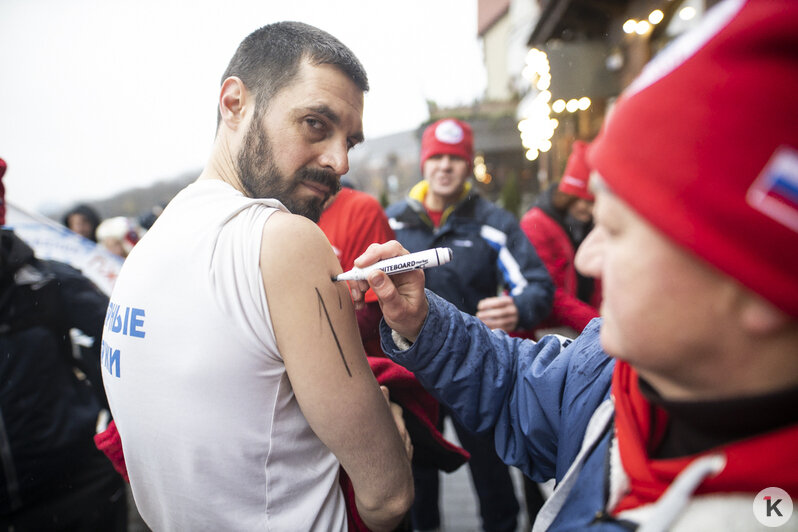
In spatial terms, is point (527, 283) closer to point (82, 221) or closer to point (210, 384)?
point (210, 384)

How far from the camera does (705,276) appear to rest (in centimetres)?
58

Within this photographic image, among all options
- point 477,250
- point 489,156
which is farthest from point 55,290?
point 489,156

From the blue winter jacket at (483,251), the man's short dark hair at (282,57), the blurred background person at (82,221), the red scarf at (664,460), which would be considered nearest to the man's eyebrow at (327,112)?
the man's short dark hair at (282,57)

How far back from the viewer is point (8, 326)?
1623 millimetres

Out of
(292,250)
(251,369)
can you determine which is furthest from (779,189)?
(251,369)

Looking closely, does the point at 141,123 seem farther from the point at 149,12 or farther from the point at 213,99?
the point at 149,12

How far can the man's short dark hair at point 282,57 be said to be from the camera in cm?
119

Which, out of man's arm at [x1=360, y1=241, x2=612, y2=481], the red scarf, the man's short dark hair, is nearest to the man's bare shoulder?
man's arm at [x1=360, y1=241, x2=612, y2=481]

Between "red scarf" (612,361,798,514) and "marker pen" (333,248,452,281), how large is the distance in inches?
18.0

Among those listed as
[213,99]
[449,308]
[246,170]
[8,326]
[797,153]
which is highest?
[797,153]

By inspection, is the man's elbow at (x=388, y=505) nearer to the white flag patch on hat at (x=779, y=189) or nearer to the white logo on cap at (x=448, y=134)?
the white flag patch on hat at (x=779, y=189)

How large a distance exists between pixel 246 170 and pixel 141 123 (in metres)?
0.49

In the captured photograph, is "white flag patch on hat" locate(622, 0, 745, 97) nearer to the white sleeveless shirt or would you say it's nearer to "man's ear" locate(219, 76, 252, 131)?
the white sleeveless shirt

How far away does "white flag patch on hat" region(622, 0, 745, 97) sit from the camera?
55 cm
